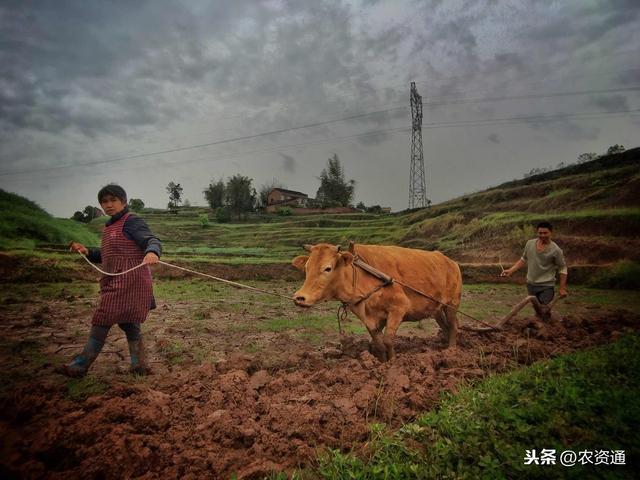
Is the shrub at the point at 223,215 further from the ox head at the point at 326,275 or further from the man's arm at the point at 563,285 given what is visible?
the man's arm at the point at 563,285

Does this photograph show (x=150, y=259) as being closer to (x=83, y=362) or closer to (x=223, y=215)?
(x=83, y=362)

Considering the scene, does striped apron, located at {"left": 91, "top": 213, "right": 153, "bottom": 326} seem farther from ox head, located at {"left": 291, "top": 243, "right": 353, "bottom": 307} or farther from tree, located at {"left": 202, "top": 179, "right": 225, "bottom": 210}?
tree, located at {"left": 202, "top": 179, "right": 225, "bottom": 210}

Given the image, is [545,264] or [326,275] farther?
[545,264]

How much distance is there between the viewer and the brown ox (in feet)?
15.9

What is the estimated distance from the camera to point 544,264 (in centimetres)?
631

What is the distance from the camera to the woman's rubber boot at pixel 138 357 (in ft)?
14.7

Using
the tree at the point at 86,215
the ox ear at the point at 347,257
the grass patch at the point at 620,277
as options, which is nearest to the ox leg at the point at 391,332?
the ox ear at the point at 347,257

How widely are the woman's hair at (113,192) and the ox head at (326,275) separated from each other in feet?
8.12

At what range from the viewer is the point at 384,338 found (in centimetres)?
506

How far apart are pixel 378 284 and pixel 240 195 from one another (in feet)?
185

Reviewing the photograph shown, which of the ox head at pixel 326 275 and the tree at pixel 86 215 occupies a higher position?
the tree at pixel 86 215

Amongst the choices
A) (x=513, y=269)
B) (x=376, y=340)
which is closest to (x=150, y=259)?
(x=376, y=340)

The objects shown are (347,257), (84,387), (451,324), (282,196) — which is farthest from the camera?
(282,196)

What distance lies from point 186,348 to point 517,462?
539 cm
